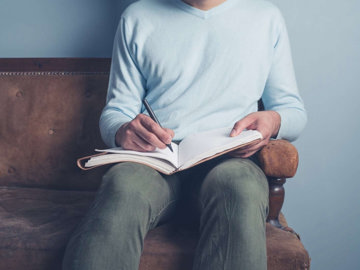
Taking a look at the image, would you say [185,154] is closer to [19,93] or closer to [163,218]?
[163,218]

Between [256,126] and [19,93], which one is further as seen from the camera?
[19,93]

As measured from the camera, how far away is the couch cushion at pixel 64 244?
0.86 m

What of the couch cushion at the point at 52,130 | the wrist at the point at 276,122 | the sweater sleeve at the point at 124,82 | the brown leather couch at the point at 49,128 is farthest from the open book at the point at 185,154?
the couch cushion at the point at 52,130

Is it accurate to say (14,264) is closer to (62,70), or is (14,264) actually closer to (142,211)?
(142,211)

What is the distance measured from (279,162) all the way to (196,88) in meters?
0.39

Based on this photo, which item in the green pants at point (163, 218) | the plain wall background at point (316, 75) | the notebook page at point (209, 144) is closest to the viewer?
the green pants at point (163, 218)

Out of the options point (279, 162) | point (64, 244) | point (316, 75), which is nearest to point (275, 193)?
point (279, 162)

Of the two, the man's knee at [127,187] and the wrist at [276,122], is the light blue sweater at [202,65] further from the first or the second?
the man's knee at [127,187]

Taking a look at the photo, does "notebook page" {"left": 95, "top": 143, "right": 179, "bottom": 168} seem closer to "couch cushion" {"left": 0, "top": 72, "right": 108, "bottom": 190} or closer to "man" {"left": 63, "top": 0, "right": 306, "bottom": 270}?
"man" {"left": 63, "top": 0, "right": 306, "bottom": 270}

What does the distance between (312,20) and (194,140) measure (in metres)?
0.81

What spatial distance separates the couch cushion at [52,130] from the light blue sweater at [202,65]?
0.30 metres

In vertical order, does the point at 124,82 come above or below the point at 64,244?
above

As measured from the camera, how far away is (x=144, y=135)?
90 centimetres

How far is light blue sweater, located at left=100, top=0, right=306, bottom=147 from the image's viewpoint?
46.1 inches
